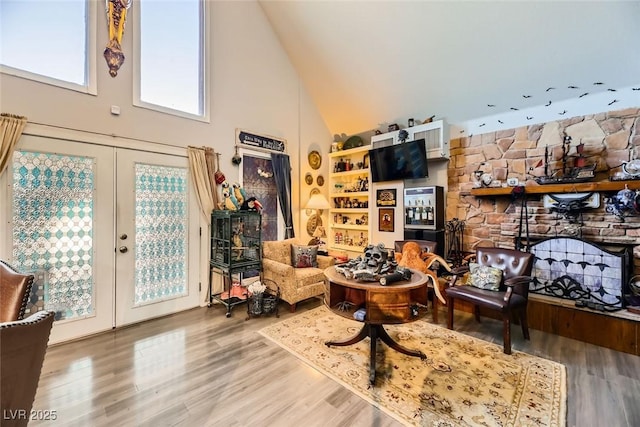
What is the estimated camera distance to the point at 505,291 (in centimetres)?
302

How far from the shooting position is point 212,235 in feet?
13.2

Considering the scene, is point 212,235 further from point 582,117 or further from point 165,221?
point 582,117

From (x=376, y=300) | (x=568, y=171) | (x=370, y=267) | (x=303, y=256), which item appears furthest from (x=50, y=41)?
(x=568, y=171)

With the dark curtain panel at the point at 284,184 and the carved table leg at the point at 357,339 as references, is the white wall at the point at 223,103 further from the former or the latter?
the carved table leg at the point at 357,339

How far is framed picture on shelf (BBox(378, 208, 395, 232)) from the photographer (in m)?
4.94

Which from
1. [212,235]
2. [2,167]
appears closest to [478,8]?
[212,235]

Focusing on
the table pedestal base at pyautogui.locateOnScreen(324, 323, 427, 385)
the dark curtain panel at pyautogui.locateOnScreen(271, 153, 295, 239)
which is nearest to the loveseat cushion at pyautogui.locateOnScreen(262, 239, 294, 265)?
the dark curtain panel at pyautogui.locateOnScreen(271, 153, 295, 239)

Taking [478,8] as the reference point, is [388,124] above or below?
Answer: below

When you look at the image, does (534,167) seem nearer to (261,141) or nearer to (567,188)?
(567,188)

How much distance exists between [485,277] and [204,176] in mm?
3775

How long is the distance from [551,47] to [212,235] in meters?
4.82

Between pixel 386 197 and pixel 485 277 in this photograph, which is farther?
pixel 386 197

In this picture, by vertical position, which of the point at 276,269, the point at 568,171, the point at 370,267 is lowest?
the point at 276,269

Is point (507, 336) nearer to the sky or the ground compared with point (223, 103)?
nearer to the ground
